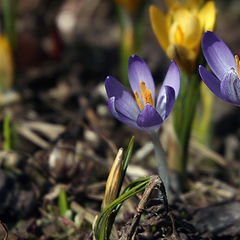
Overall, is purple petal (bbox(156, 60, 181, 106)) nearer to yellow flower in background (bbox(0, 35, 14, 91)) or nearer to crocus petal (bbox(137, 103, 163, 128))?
crocus petal (bbox(137, 103, 163, 128))

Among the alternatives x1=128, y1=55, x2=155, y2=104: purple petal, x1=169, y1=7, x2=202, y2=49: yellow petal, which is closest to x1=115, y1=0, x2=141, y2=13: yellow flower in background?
x1=169, y1=7, x2=202, y2=49: yellow petal

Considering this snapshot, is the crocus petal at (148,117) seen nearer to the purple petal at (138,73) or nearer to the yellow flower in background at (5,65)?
the purple petal at (138,73)

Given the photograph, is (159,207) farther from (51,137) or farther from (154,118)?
(51,137)

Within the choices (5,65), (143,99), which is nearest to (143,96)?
(143,99)

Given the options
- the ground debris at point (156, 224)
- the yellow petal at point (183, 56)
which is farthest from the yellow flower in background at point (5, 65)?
the ground debris at point (156, 224)

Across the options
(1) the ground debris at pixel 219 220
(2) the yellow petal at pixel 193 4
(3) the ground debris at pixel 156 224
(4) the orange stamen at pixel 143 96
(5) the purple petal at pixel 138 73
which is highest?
(2) the yellow petal at pixel 193 4

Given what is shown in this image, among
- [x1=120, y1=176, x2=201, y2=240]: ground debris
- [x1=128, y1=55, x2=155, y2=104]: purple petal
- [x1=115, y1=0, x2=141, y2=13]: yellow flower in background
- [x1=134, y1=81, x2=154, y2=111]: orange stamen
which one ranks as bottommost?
[x1=120, y1=176, x2=201, y2=240]: ground debris

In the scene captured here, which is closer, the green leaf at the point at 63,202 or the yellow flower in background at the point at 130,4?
the green leaf at the point at 63,202
